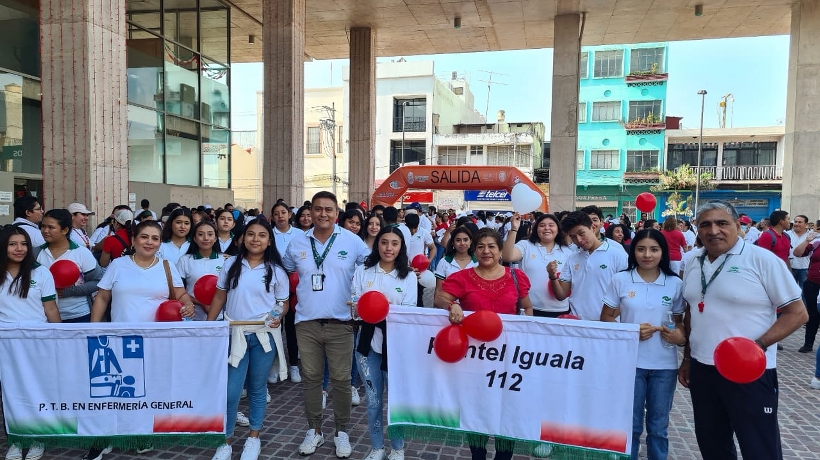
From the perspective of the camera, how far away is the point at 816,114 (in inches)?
592

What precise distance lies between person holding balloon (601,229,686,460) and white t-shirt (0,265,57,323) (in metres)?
4.05

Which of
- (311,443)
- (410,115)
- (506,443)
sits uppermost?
(410,115)

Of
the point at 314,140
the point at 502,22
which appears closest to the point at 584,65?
the point at 502,22

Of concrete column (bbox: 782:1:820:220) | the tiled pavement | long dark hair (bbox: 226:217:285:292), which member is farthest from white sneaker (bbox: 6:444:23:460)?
concrete column (bbox: 782:1:820:220)

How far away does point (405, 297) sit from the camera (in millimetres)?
3803

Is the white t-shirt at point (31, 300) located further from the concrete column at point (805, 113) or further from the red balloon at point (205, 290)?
the concrete column at point (805, 113)

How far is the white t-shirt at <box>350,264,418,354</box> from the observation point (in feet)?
12.4

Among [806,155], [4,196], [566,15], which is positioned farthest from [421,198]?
[4,196]

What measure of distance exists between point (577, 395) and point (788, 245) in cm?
723

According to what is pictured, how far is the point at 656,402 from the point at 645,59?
117 feet

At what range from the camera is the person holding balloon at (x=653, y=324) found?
3266 millimetres

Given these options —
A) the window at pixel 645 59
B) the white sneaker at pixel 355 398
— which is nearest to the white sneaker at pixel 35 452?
the white sneaker at pixel 355 398

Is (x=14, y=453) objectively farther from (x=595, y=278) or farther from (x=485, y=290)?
(x=595, y=278)

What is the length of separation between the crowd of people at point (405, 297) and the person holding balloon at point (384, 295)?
0.01 metres
